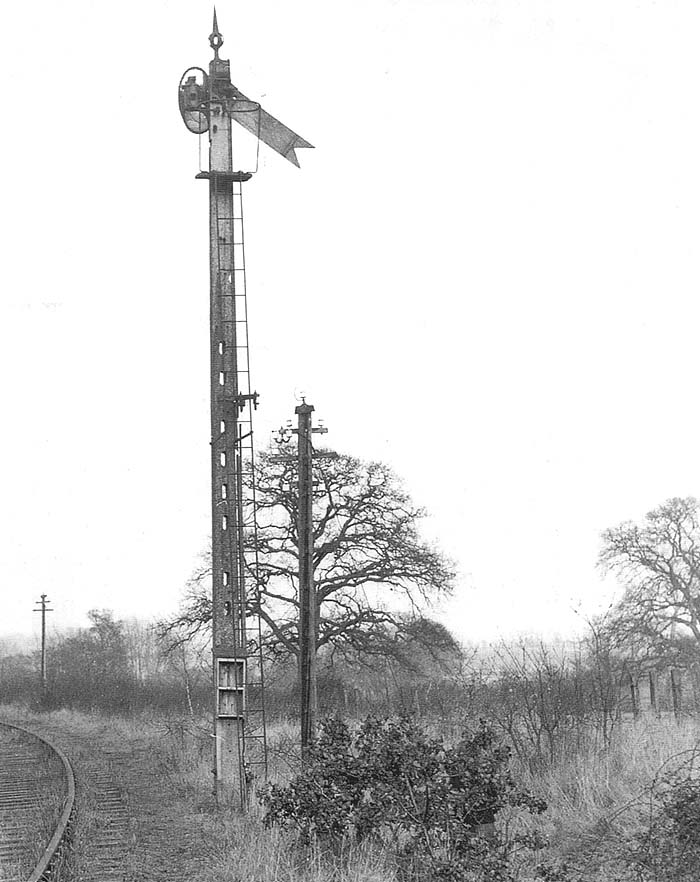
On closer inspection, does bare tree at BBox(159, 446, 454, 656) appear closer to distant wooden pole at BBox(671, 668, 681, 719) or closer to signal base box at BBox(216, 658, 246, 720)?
distant wooden pole at BBox(671, 668, 681, 719)

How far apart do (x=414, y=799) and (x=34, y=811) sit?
7.30 meters

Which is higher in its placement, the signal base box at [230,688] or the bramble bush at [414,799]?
the signal base box at [230,688]

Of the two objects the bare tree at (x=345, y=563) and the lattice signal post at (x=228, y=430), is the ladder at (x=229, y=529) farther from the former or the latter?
the bare tree at (x=345, y=563)

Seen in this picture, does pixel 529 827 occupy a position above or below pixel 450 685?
below

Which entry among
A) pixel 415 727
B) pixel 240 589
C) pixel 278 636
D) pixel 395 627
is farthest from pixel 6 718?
pixel 415 727

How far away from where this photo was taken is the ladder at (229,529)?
47.3 ft

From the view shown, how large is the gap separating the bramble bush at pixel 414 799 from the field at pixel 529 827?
23 centimetres

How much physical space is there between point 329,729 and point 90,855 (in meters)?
2.90

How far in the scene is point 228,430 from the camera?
15008mm

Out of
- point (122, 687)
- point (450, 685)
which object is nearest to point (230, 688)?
point (450, 685)

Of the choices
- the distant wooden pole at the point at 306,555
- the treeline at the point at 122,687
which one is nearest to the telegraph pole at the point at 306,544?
the distant wooden pole at the point at 306,555

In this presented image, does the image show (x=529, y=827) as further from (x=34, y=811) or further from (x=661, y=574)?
(x=661, y=574)

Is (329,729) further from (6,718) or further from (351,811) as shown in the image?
(6,718)

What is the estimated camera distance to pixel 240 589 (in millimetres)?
14711
